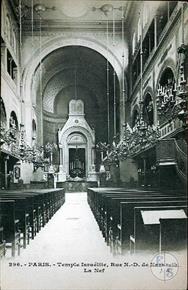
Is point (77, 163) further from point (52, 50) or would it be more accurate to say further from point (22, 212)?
point (22, 212)

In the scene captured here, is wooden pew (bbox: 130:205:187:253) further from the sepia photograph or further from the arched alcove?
the arched alcove

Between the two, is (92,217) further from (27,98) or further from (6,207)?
(27,98)

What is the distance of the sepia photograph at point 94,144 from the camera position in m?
4.03

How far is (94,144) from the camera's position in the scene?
83.0 feet

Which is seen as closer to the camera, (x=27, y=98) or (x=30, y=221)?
(x=30, y=221)

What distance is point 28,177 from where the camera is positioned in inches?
664

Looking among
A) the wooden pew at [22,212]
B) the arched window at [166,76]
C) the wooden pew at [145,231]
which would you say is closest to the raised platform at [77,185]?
the arched window at [166,76]

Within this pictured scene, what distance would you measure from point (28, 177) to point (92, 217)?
841 cm

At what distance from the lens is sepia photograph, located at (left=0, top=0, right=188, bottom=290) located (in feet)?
13.2

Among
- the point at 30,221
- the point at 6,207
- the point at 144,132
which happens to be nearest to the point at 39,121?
the point at 144,132

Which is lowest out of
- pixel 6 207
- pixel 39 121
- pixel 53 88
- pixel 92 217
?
pixel 92 217

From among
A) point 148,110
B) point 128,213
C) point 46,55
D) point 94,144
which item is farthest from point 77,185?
point 128,213

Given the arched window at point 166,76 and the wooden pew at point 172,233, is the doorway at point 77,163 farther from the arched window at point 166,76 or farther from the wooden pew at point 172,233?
the wooden pew at point 172,233

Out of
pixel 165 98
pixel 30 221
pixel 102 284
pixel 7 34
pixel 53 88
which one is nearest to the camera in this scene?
pixel 102 284
